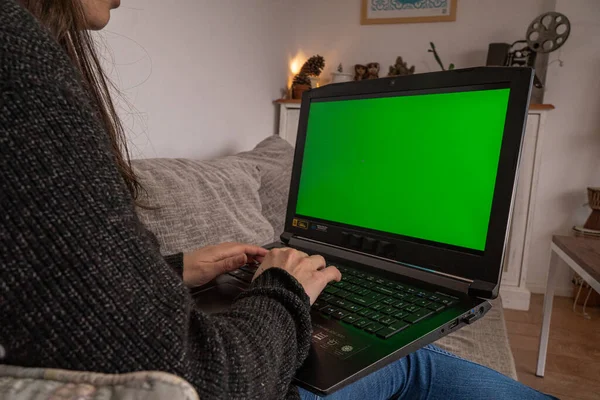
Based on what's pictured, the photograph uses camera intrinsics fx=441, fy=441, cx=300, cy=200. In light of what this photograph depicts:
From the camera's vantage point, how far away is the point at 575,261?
4.03ft

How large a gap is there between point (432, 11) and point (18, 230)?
2.61m

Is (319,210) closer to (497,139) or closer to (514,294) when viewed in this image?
(497,139)

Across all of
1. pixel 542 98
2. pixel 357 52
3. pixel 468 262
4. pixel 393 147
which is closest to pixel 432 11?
pixel 357 52

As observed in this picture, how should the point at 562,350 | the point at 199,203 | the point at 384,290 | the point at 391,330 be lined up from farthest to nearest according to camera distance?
1. the point at 562,350
2. the point at 199,203
3. the point at 384,290
4. the point at 391,330

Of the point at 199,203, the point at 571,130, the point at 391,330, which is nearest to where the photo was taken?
the point at 391,330

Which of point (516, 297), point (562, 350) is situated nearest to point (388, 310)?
point (562, 350)

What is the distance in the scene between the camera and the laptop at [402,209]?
1.74ft

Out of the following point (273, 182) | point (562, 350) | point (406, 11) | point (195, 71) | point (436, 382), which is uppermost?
point (406, 11)

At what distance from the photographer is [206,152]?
1.70m

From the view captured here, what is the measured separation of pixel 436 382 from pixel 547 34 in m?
2.05

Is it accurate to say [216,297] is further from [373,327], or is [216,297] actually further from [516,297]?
[516,297]

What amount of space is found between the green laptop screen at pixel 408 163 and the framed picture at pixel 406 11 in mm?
1942

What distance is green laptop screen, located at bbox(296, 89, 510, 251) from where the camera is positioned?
627 mm

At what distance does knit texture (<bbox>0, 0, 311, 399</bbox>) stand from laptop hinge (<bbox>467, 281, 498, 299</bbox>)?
0.38 metres
